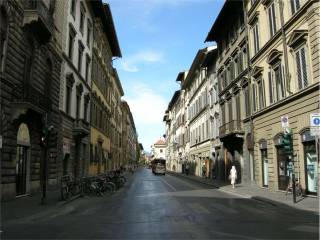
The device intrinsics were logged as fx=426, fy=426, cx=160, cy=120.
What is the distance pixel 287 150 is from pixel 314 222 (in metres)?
5.78

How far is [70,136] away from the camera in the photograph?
3052 centimetres

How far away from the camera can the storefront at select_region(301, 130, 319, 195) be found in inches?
777

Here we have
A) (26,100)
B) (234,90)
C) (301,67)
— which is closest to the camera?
(26,100)

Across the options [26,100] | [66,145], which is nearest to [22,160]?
[26,100]

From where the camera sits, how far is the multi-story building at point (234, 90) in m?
31.7

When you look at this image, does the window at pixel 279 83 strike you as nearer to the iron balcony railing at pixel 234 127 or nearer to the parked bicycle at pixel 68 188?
the iron balcony railing at pixel 234 127

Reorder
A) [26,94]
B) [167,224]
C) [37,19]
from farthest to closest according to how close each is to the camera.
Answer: [37,19] < [26,94] < [167,224]

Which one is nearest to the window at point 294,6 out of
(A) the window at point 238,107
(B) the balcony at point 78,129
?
(A) the window at point 238,107

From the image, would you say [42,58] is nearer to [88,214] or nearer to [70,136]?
[70,136]

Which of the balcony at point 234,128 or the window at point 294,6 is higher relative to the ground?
the window at point 294,6

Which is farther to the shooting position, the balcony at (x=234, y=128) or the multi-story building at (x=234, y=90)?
the balcony at (x=234, y=128)

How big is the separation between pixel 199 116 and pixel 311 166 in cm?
3498

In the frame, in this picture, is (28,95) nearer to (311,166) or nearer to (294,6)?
(311,166)

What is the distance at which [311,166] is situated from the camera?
20188 millimetres
